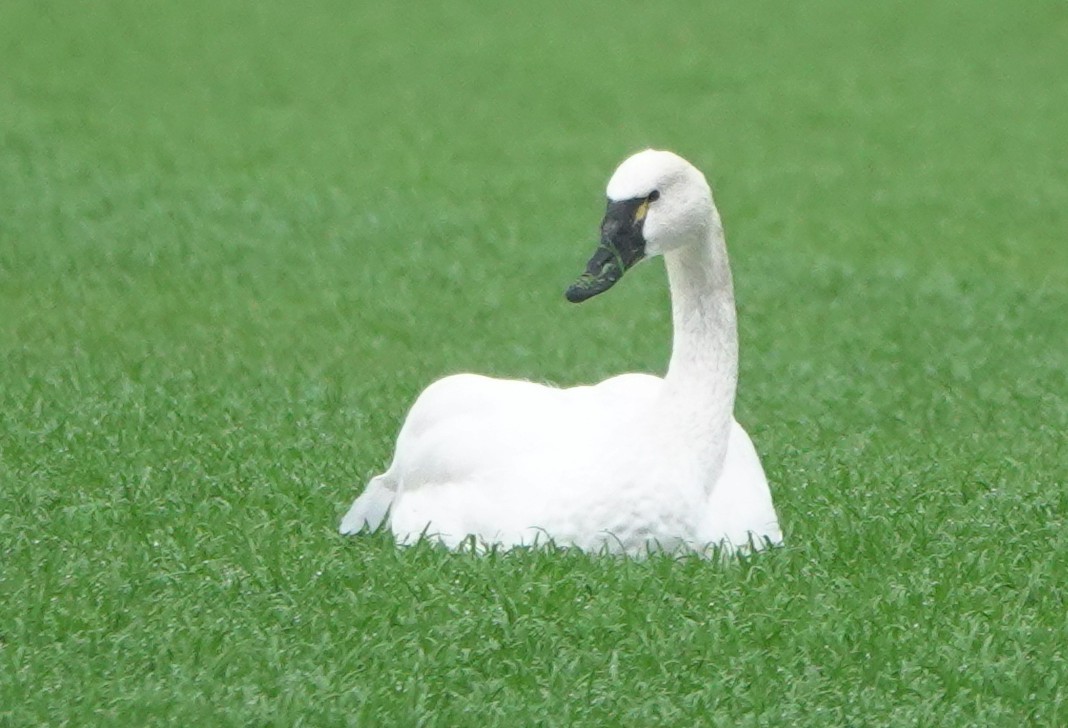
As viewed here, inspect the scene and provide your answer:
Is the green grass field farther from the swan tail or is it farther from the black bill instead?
the black bill

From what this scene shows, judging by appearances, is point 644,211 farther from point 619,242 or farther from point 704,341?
point 704,341

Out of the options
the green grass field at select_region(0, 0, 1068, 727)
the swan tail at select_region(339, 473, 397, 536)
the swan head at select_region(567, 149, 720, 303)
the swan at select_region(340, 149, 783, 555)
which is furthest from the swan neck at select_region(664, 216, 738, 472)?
the swan tail at select_region(339, 473, 397, 536)

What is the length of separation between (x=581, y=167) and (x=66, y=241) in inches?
160

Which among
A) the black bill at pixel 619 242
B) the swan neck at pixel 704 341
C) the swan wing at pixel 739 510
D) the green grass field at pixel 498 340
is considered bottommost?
the green grass field at pixel 498 340

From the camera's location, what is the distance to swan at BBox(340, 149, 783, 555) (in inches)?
212

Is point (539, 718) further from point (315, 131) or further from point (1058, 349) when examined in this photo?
point (315, 131)

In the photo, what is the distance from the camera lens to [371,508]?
5848 mm

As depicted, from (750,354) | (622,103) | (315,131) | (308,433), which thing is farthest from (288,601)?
(622,103)

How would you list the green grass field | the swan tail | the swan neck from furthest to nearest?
the swan tail → the swan neck → the green grass field

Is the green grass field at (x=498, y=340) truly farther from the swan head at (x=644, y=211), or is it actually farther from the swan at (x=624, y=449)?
the swan head at (x=644, y=211)

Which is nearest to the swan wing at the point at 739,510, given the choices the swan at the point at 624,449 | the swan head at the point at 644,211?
the swan at the point at 624,449

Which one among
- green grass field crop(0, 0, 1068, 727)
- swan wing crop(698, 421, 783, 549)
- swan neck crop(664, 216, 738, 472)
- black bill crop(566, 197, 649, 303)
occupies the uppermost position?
black bill crop(566, 197, 649, 303)

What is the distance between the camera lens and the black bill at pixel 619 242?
5406 mm

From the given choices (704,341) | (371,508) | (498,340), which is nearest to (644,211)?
(704,341)
